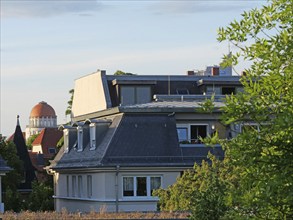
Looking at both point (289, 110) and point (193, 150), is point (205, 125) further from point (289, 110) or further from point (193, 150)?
point (289, 110)

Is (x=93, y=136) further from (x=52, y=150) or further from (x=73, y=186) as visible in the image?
(x=52, y=150)

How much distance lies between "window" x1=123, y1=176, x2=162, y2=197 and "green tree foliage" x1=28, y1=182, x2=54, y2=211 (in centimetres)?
1983

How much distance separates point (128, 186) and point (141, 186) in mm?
661

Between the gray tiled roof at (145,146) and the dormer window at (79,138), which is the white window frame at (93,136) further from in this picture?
the dormer window at (79,138)

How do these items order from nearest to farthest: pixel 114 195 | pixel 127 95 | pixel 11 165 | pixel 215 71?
pixel 114 195 < pixel 127 95 < pixel 215 71 < pixel 11 165

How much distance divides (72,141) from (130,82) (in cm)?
585

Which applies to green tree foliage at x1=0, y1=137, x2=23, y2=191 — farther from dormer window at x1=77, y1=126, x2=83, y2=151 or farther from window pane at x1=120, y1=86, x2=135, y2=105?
dormer window at x1=77, y1=126, x2=83, y2=151

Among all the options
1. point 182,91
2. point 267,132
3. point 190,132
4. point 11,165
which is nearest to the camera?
point 267,132

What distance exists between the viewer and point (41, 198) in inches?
3000

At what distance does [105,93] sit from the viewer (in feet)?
221

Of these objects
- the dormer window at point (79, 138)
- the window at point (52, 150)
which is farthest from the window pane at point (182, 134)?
the window at point (52, 150)

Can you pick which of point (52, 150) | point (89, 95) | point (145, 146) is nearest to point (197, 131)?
point (145, 146)

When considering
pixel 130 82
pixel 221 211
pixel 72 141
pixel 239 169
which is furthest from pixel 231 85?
pixel 239 169

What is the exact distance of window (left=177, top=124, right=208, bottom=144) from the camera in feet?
186
